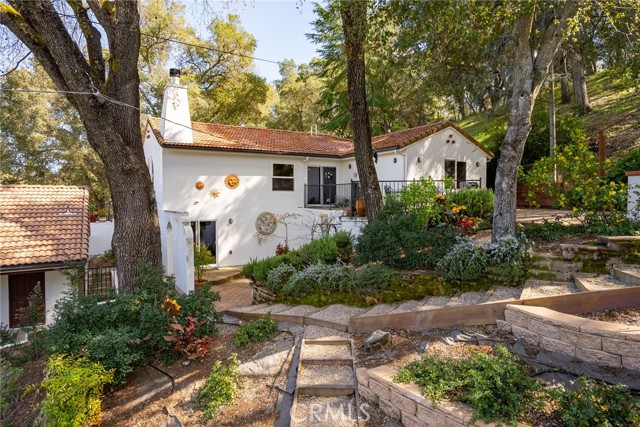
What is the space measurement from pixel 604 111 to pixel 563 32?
53.6ft

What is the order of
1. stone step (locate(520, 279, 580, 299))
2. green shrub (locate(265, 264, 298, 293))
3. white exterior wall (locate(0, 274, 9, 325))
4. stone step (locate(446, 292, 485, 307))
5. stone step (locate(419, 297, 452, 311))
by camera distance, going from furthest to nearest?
white exterior wall (locate(0, 274, 9, 325))
green shrub (locate(265, 264, 298, 293))
stone step (locate(419, 297, 452, 311))
stone step (locate(446, 292, 485, 307))
stone step (locate(520, 279, 580, 299))

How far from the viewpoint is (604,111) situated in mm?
18078

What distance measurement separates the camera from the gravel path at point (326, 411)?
3.34m

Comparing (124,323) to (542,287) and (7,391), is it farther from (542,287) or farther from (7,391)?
(542,287)

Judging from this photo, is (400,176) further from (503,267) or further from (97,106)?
(97,106)

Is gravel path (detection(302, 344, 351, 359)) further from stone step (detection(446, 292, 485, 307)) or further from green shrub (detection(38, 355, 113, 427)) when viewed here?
green shrub (detection(38, 355, 113, 427))

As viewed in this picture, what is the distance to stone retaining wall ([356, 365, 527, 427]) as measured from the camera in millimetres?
2766

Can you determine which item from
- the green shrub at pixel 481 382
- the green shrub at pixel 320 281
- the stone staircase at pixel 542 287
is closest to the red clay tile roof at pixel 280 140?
the green shrub at pixel 320 281

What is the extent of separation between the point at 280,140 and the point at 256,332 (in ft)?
37.9

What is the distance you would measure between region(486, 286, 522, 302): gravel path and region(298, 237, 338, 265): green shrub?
3.87m

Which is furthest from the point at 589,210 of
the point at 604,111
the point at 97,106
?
the point at 604,111

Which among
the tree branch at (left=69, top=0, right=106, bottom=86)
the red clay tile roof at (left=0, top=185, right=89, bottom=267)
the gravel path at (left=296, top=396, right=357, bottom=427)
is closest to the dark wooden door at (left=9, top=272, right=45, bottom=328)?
the red clay tile roof at (left=0, top=185, right=89, bottom=267)

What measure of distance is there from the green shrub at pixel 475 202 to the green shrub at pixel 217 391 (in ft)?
26.4

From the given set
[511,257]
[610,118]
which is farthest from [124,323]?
[610,118]
